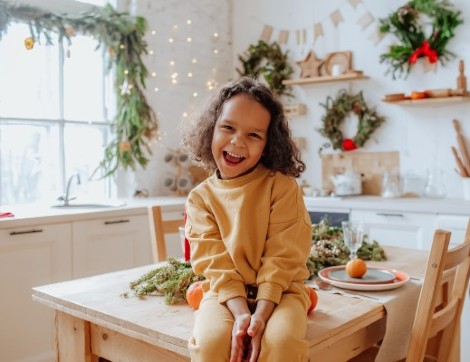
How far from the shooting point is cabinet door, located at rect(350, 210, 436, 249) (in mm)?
3291

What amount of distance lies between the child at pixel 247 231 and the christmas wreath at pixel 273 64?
3098 mm

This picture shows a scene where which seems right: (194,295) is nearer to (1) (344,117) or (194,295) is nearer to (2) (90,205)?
(2) (90,205)

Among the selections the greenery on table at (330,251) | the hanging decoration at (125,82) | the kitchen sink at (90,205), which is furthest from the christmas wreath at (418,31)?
the kitchen sink at (90,205)

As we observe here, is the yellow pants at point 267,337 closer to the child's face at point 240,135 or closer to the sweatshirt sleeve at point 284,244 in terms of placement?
the sweatshirt sleeve at point 284,244

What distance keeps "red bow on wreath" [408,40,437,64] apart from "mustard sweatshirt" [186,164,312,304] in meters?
2.75

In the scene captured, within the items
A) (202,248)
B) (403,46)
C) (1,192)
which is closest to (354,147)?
(403,46)

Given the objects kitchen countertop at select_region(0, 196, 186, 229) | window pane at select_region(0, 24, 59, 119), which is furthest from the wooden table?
window pane at select_region(0, 24, 59, 119)

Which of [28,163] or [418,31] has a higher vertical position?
[418,31]

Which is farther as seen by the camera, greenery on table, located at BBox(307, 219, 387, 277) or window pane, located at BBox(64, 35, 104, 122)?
window pane, located at BBox(64, 35, 104, 122)

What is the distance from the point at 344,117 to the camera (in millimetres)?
4234

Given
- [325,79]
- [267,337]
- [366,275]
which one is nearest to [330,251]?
[366,275]

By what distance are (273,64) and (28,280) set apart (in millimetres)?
2737

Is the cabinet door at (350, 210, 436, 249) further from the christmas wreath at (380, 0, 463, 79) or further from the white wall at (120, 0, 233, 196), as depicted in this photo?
the white wall at (120, 0, 233, 196)

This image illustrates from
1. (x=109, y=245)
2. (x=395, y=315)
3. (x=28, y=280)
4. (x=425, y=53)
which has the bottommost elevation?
(x=28, y=280)
